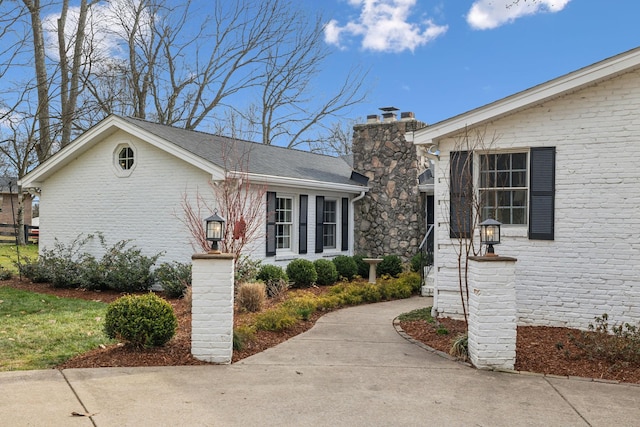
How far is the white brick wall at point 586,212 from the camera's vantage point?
24.7 feet

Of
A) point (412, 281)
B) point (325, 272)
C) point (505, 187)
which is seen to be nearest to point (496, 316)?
point (505, 187)

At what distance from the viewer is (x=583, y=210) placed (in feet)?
25.4

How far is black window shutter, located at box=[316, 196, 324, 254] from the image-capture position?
13460mm

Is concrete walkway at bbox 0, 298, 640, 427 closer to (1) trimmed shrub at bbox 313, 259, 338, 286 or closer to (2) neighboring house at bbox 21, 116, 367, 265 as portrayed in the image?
(2) neighboring house at bbox 21, 116, 367, 265

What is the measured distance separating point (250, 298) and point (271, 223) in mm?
3204

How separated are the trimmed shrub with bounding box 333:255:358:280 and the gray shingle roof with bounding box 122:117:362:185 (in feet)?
6.70

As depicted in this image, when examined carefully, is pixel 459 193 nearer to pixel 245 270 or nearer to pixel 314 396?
pixel 245 270

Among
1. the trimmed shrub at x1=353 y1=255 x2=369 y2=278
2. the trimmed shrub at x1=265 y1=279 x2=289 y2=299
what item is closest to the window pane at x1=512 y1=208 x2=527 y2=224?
the trimmed shrub at x1=265 y1=279 x2=289 y2=299

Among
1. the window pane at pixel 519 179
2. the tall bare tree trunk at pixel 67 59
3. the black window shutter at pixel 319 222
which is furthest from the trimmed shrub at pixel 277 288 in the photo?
the tall bare tree trunk at pixel 67 59

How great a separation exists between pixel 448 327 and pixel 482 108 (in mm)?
3428

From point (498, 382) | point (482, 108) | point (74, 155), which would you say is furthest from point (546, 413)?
point (74, 155)

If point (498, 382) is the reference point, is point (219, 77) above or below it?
above

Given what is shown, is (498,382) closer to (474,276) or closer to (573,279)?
(474,276)

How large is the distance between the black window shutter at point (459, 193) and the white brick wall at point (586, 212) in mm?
614
